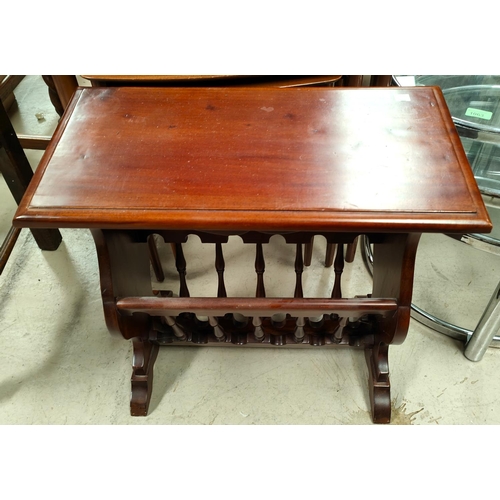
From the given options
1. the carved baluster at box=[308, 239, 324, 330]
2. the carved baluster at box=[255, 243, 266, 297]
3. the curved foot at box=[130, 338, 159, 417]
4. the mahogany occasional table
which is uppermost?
the mahogany occasional table

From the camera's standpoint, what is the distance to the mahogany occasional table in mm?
862

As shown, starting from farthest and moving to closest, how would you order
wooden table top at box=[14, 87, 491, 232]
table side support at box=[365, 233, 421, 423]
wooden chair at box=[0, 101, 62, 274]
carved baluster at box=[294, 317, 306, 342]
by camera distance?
wooden chair at box=[0, 101, 62, 274], carved baluster at box=[294, 317, 306, 342], table side support at box=[365, 233, 421, 423], wooden table top at box=[14, 87, 491, 232]

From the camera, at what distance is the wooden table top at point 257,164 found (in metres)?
0.86

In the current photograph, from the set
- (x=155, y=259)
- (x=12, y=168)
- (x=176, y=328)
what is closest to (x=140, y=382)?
(x=176, y=328)

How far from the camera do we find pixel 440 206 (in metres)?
0.86

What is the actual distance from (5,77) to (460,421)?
241 centimetres

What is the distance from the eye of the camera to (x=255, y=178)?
3.02 feet

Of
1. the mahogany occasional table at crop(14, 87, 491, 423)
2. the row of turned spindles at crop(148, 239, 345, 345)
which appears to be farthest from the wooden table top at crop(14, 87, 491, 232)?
the row of turned spindles at crop(148, 239, 345, 345)

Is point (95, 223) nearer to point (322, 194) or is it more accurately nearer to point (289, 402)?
point (322, 194)

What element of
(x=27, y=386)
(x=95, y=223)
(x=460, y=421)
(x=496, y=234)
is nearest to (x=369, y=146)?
Answer: (x=95, y=223)

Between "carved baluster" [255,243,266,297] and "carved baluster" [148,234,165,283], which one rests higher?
"carved baluster" [255,243,266,297]

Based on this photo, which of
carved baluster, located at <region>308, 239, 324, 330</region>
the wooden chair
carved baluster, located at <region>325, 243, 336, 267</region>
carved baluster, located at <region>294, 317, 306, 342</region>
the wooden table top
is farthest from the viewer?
carved baluster, located at <region>325, 243, 336, 267</region>

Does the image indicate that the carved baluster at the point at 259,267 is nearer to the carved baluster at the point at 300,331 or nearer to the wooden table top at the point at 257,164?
the carved baluster at the point at 300,331

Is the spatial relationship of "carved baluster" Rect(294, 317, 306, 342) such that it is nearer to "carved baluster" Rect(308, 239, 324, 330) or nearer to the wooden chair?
"carved baluster" Rect(308, 239, 324, 330)
